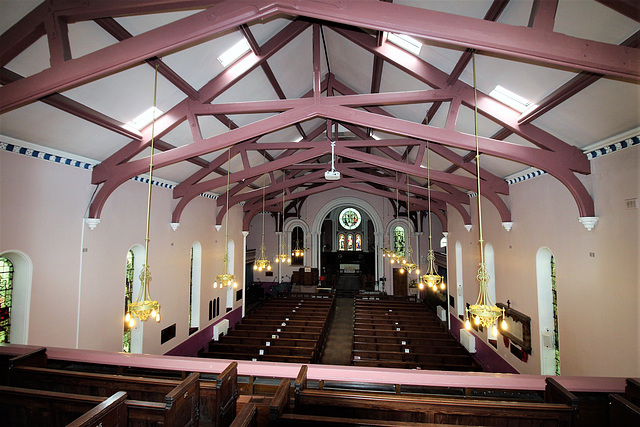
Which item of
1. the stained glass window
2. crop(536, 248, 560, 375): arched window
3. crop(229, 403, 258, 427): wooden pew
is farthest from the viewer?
the stained glass window

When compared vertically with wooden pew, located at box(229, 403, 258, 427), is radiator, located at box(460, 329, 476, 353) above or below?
below

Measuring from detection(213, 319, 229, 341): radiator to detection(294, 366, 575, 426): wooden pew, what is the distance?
8896 millimetres

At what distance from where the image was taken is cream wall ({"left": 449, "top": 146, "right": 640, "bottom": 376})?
4.16 m

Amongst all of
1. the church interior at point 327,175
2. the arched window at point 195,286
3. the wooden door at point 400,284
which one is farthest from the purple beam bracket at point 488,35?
the wooden door at point 400,284

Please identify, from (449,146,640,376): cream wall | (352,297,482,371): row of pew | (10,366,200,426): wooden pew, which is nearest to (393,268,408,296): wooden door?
(352,297,482,371): row of pew

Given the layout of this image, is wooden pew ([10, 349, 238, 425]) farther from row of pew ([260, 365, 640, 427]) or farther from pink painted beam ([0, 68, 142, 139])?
pink painted beam ([0, 68, 142, 139])

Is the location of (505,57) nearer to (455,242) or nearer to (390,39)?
(390,39)

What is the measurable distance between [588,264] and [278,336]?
7.97m

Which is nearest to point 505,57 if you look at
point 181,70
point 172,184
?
point 181,70

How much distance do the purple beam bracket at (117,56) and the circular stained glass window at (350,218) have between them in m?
19.0

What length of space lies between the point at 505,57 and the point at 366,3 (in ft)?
7.21

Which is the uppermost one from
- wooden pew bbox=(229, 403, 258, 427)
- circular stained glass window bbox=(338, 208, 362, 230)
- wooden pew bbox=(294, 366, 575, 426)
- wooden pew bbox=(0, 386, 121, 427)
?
circular stained glass window bbox=(338, 208, 362, 230)

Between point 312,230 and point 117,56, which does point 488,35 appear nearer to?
point 117,56

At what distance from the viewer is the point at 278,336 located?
9.55 meters
